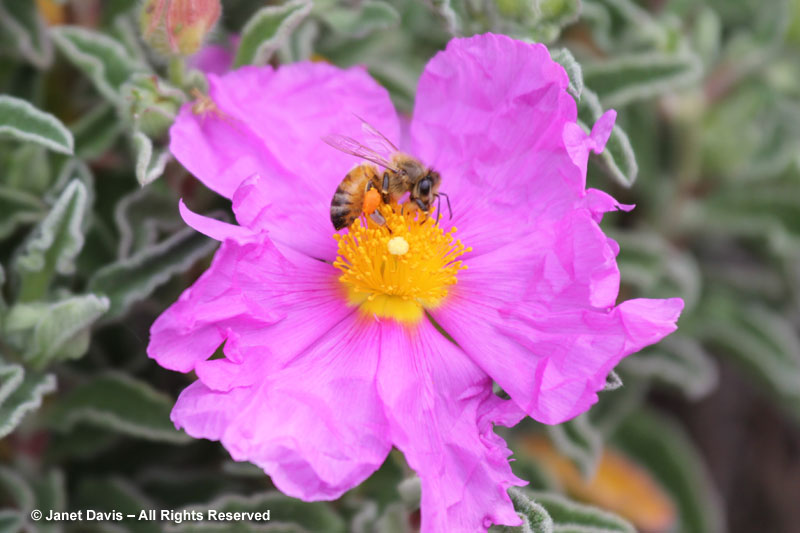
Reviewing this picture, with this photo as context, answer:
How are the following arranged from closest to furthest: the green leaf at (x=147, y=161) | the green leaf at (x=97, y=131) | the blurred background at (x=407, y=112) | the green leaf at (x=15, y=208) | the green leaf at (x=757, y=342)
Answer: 1. the green leaf at (x=147, y=161)
2. the blurred background at (x=407, y=112)
3. the green leaf at (x=15, y=208)
4. the green leaf at (x=97, y=131)
5. the green leaf at (x=757, y=342)

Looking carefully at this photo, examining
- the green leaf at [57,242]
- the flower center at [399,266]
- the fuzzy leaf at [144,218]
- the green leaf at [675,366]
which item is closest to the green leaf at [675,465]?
the green leaf at [675,366]

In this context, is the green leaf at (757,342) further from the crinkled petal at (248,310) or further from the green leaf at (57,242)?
the green leaf at (57,242)

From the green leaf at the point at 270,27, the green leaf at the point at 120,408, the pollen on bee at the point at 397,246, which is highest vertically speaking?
the green leaf at the point at 270,27

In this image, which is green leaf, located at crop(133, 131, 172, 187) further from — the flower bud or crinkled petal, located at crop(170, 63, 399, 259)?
the flower bud

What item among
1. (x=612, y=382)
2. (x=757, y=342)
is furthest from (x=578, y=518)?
(x=757, y=342)

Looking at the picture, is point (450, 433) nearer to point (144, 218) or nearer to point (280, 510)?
point (280, 510)

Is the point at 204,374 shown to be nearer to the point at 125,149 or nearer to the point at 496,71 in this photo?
the point at 496,71
